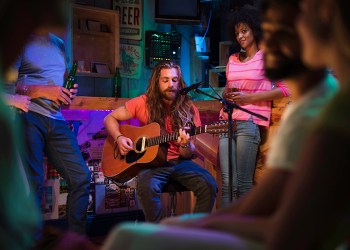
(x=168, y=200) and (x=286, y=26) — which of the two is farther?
(x=168, y=200)

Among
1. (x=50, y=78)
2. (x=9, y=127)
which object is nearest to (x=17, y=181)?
(x=9, y=127)

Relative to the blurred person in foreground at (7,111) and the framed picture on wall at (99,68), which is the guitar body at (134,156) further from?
the blurred person in foreground at (7,111)

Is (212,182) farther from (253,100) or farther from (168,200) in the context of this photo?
(168,200)

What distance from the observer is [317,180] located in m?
0.89

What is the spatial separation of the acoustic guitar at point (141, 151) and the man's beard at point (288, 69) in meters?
2.27

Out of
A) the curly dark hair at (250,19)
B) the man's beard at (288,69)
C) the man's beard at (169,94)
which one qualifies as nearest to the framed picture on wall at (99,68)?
the man's beard at (169,94)

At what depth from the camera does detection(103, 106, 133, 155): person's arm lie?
12.4 ft

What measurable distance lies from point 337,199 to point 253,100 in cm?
269

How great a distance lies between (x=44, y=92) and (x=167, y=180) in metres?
1.16

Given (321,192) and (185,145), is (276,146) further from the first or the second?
(185,145)

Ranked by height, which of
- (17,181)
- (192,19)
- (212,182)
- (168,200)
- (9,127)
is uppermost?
(192,19)

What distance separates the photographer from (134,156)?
376cm

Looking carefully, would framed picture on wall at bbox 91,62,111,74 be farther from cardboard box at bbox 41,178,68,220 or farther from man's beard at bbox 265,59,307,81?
man's beard at bbox 265,59,307,81

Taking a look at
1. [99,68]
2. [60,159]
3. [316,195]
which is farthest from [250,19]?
[316,195]
